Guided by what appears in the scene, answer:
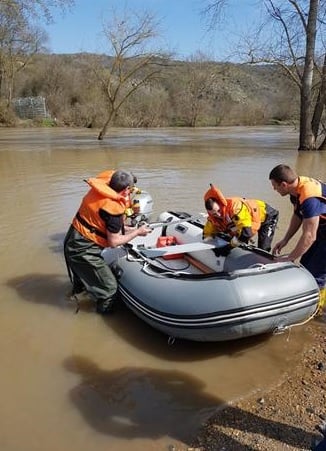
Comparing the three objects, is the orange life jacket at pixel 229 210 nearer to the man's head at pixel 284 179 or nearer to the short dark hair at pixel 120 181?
the man's head at pixel 284 179

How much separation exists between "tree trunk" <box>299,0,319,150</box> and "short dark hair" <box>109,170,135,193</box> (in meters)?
15.5

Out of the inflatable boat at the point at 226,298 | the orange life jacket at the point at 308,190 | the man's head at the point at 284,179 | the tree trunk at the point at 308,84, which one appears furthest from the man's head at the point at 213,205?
the tree trunk at the point at 308,84

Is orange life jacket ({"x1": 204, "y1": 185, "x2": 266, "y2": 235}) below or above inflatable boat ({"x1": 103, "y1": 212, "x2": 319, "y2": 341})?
above

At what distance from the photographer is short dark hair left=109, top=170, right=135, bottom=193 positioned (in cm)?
382

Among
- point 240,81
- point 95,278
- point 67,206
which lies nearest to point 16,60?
point 240,81

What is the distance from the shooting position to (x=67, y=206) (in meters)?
8.33

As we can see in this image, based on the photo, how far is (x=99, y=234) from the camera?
398 centimetres

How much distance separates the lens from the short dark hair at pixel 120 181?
3.82 metres

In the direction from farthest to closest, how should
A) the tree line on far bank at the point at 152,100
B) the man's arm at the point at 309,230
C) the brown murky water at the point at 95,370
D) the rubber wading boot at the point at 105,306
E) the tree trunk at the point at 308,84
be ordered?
the tree line on far bank at the point at 152,100, the tree trunk at the point at 308,84, the rubber wading boot at the point at 105,306, the man's arm at the point at 309,230, the brown murky water at the point at 95,370

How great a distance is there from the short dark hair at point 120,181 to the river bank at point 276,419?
6.18ft

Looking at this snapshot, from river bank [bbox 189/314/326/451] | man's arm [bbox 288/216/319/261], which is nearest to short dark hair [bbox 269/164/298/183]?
man's arm [bbox 288/216/319/261]

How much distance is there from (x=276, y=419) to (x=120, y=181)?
211 cm

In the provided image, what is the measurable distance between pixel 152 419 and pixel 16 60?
128 ft

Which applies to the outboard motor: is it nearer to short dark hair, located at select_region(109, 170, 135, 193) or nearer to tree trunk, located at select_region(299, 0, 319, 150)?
short dark hair, located at select_region(109, 170, 135, 193)
